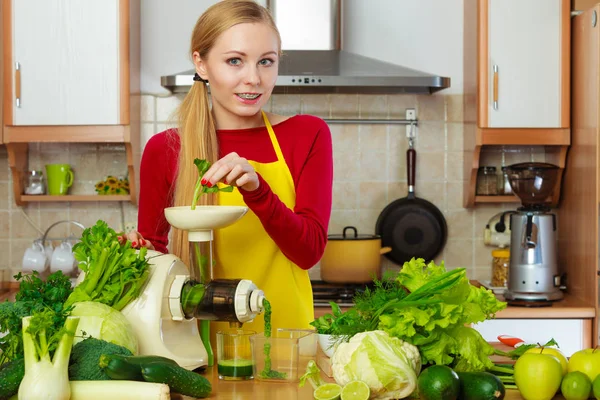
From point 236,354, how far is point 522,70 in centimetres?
228

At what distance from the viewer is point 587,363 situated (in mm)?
1397

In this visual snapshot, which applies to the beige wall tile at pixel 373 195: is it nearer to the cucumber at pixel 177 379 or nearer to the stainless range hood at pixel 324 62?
the stainless range hood at pixel 324 62

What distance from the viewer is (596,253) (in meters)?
3.17

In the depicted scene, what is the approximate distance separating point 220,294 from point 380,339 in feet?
1.02

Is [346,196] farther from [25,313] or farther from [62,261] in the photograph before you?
[25,313]

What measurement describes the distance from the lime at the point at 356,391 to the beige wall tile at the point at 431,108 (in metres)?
2.46

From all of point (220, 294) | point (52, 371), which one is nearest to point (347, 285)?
point (220, 294)

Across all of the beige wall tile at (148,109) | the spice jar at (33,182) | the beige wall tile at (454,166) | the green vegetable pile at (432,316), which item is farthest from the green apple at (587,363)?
the spice jar at (33,182)

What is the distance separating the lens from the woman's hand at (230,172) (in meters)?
1.52

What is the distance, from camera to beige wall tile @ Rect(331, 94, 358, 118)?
11.9ft

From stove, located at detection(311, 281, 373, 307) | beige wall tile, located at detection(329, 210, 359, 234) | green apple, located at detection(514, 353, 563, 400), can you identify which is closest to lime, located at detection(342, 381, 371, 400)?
green apple, located at detection(514, 353, 563, 400)

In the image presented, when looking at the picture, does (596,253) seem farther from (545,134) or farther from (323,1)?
(323,1)

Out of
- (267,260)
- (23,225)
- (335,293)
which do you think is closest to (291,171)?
(267,260)

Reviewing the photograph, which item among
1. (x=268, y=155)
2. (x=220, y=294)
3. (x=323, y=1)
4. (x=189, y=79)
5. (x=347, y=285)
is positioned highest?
(x=323, y=1)
